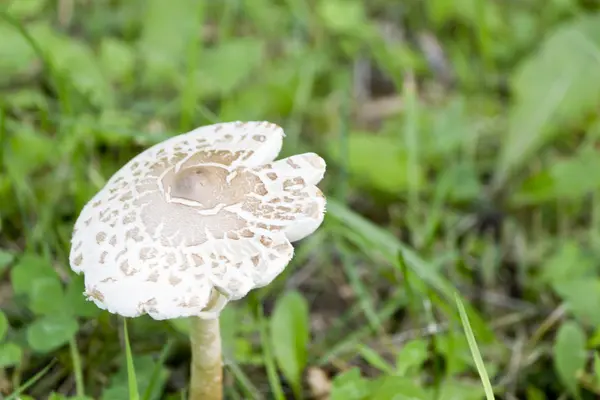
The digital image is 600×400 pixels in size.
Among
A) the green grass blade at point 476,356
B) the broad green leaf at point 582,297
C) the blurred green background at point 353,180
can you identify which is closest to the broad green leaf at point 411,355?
the blurred green background at point 353,180

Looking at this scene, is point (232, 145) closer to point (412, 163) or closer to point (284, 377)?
point (284, 377)

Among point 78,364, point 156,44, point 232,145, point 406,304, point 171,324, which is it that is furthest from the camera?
point 156,44

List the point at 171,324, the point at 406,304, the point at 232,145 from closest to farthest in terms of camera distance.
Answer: the point at 232,145 → the point at 171,324 → the point at 406,304

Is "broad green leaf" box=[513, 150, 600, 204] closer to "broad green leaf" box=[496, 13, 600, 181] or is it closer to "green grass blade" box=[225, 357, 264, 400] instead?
"broad green leaf" box=[496, 13, 600, 181]

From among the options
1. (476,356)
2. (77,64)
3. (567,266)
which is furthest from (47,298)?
(567,266)

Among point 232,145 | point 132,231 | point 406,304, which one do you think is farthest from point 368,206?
point 132,231

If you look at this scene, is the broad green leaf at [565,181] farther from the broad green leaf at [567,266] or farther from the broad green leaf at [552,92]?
the broad green leaf at [567,266]

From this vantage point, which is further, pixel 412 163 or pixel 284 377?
pixel 412 163
